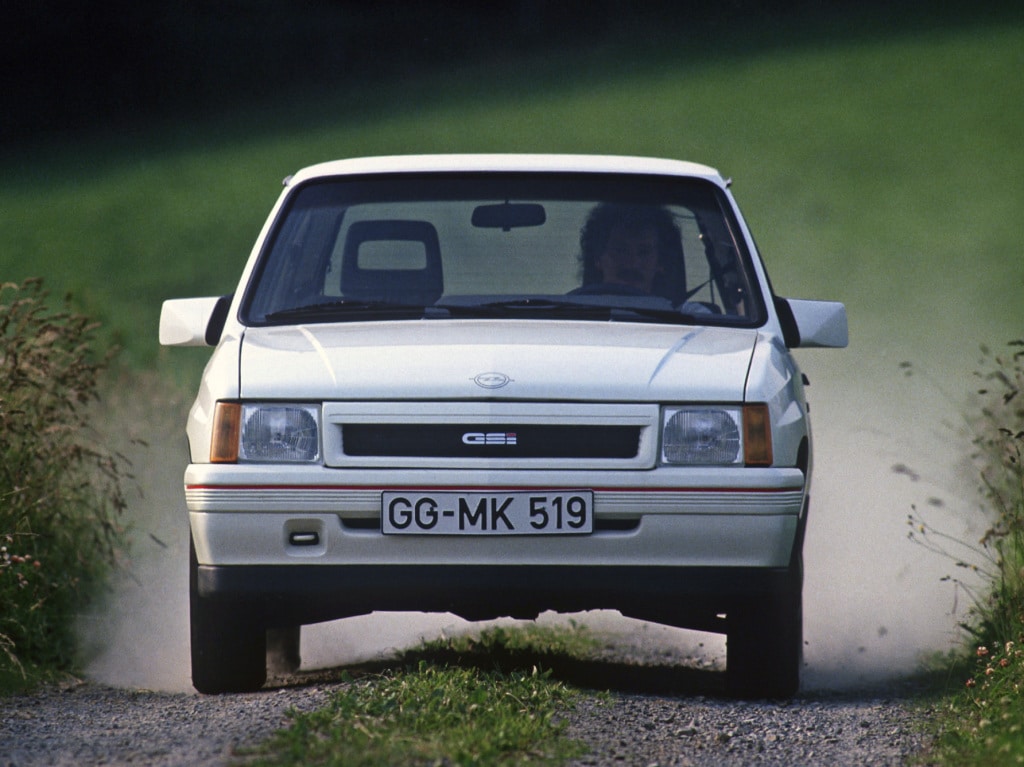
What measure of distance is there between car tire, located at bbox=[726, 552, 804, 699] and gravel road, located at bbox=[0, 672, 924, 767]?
64 millimetres

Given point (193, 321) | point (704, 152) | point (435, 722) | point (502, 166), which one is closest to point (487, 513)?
point (435, 722)

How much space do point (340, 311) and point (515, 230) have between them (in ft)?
3.35

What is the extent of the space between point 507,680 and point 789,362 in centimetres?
140

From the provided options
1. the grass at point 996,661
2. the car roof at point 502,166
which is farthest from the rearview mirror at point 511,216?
the grass at point 996,661

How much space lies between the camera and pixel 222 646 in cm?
543

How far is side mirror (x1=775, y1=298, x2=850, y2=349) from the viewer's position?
5777 mm

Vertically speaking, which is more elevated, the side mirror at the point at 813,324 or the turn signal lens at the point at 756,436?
the side mirror at the point at 813,324

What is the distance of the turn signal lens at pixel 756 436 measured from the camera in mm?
4969

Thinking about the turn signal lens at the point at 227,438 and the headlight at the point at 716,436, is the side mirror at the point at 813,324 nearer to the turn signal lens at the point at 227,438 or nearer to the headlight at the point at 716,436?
the headlight at the point at 716,436

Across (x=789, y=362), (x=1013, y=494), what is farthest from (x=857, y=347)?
(x=789, y=362)

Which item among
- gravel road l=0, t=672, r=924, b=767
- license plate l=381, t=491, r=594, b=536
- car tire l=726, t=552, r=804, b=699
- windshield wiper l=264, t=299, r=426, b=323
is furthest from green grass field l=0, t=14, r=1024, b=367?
license plate l=381, t=491, r=594, b=536

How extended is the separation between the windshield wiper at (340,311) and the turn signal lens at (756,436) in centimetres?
126

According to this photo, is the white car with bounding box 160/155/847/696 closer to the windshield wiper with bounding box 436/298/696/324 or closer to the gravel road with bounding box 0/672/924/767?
the windshield wiper with bounding box 436/298/696/324

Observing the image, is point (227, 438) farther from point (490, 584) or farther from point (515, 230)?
point (515, 230)
